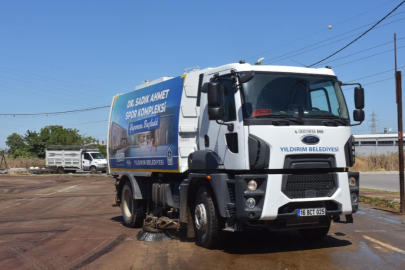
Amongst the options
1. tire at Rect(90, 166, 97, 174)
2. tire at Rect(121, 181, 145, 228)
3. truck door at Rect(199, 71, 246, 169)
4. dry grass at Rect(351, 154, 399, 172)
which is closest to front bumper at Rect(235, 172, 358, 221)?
truck door at Rect(199, 71, 246, 169)

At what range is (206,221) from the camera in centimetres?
822

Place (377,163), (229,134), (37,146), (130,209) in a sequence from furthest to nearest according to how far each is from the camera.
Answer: (37,146), (377,163), (130,209), (229,134)

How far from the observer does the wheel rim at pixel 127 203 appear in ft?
38.8

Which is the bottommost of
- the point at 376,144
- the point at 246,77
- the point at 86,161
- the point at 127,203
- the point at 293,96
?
the point at 127,203

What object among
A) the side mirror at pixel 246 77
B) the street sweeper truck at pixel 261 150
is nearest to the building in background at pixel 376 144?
the street sweeper truck at pixel 261 150

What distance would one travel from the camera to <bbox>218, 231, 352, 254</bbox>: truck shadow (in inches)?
327

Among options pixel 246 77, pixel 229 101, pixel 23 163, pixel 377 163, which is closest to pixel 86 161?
pixel 23 163

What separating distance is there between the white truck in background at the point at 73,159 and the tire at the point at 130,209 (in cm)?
A: 3326

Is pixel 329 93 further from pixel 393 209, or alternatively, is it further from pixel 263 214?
pixel 393 209

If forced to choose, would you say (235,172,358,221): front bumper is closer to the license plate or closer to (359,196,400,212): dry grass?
the license plate

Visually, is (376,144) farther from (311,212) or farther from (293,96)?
(311,212)

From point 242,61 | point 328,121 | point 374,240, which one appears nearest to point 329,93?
point 328,121

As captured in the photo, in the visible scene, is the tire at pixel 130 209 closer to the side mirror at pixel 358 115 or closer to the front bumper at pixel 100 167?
the side mirror at pixel 358 115

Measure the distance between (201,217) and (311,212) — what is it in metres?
1.90
